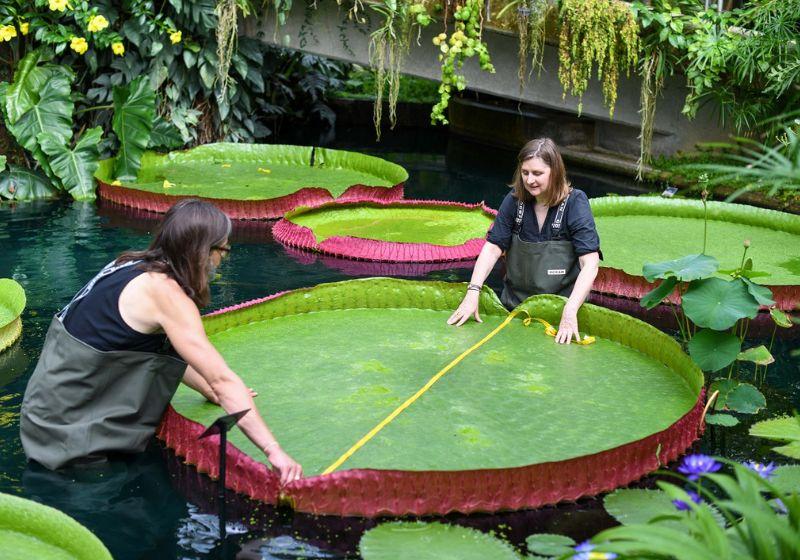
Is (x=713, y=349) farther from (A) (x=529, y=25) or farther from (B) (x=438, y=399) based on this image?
(A) (x=529, y=25)

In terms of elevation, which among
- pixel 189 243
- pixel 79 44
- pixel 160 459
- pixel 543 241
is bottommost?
pixel 160 459

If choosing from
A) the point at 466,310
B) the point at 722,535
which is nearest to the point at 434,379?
the point at 466,310

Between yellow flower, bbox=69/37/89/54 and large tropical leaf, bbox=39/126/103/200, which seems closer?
large tropical leaf, bbox=39/126/103/200

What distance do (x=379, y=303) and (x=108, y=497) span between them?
1.90 m

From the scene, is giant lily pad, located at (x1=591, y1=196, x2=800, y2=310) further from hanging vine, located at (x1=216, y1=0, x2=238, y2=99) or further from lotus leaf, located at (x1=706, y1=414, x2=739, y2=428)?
hanging vine, located at (x1=216, y1=0, x2=238, y2=99)

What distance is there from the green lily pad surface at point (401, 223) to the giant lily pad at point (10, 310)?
2.34 meters

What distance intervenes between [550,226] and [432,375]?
1.08 m

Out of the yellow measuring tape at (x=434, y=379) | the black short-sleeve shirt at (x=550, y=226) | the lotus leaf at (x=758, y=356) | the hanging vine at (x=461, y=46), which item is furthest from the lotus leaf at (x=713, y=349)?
the hanging vine at (x=461, y=46)

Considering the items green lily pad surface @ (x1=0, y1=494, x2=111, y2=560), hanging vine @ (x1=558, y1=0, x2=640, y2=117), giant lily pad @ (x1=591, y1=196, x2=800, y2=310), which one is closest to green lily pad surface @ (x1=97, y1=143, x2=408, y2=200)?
hanging vine @ (x1=558, y1=0, x2=640, y2=117)

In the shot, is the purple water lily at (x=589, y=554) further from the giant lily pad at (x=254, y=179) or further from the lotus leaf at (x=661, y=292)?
the giant lily pad at (x=254, y=179)

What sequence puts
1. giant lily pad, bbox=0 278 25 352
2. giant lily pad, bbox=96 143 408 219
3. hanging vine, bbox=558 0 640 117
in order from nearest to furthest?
1. giant lily pad, bbox=0 278 25 352
2. giant lily pad, bbox=96 143 408 219
3. hanging vine, bbox=558 0 640 117

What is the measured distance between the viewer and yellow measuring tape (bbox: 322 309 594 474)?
11.6ft

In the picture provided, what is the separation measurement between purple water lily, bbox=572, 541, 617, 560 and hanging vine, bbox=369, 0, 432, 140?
6.69 metres

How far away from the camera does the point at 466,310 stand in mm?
4852
